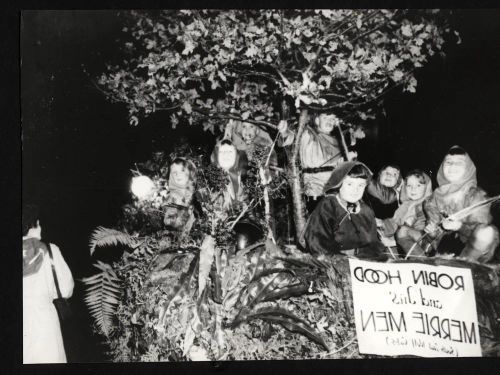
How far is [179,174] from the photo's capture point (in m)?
2.79

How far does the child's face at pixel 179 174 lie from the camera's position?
9.14 ft

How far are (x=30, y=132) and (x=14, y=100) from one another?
0.19m

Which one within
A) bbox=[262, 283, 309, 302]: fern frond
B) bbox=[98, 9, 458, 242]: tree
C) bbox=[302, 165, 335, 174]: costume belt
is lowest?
bbox=[262, 283, 309, 302]: fern frond

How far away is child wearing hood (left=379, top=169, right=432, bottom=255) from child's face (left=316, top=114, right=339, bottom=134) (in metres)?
0.44

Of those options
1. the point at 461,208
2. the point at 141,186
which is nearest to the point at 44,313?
the point at 141,186

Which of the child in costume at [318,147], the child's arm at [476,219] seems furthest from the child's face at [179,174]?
the child's arm at [476,219]

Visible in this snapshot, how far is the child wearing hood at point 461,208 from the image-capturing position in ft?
9.00

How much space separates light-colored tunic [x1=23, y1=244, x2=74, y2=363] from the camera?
2.78 metres

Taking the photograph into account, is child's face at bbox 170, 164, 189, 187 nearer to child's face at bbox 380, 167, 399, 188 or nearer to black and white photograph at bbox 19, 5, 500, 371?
black and white photograph at bbox 19, 5, 500, 371

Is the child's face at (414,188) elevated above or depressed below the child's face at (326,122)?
below

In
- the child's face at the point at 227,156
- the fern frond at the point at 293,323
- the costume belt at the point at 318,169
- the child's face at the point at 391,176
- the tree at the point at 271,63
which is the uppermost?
the tree at the point at 271,63

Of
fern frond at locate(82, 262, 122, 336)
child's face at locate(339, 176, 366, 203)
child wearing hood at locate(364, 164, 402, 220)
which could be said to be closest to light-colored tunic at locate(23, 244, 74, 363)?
fern frond at locate(82, 262, 122, 336)

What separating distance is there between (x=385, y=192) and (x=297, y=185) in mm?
433

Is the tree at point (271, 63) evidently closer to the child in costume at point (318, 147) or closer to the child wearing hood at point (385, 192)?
the child in costume at point (318, 147)
